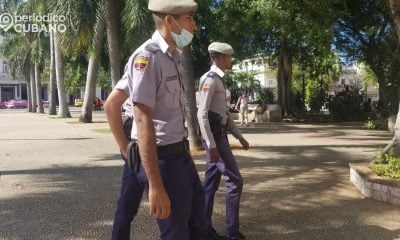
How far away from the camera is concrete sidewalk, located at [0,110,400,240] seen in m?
5.32

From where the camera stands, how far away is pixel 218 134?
4.77m

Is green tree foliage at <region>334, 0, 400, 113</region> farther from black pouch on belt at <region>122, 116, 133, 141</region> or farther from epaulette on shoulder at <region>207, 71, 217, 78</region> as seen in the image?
black pouch on belt at <region>122, 116, 133, 141</region>

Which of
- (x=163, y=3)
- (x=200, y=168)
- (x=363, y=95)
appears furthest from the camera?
(x=363, y=95)

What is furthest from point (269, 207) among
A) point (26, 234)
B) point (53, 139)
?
point (53, 139)

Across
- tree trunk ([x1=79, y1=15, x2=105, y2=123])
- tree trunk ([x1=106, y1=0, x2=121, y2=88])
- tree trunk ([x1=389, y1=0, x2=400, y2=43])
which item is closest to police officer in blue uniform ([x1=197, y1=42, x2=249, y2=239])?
tree trunk ([x1=389, y1=0, x2=400, y2=43])

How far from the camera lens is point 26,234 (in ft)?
17.0

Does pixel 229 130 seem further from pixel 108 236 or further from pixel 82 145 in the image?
pixel 82 145

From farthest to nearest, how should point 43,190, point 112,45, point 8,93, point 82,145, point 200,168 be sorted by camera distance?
point 8,93
point 112,45
point 82,145
point 200,168
point 43,190

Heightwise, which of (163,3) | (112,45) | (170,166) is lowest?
(170,166)

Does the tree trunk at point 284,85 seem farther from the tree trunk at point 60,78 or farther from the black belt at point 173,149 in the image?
the black belt at point 173,149

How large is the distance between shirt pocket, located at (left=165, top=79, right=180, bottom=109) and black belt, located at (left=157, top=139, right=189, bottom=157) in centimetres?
21

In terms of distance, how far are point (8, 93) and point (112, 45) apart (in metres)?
74.2

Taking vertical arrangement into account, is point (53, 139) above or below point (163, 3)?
below

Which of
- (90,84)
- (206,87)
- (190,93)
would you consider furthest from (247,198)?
(90,84)
